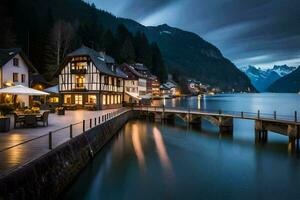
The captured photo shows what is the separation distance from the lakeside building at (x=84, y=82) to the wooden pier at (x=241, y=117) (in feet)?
31.3

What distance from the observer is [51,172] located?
10391mm

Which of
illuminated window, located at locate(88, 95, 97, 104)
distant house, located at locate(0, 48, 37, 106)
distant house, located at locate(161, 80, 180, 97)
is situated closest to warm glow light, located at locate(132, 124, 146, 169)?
illuminated window, located at locate(88, 95, 97, 104)

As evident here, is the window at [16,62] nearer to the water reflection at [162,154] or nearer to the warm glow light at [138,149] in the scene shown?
the warm glow light at [138,149]

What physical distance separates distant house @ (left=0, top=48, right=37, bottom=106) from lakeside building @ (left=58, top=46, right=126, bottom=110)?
7.23 m

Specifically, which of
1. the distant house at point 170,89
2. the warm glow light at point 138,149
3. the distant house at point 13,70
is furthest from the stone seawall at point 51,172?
the distant house at point 170,89

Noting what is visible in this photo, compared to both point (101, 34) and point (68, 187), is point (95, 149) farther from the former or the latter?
point (101, 34)

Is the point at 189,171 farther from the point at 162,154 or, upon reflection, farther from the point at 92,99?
the point at 92,99

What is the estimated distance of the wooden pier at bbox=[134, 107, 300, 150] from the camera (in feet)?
79.0

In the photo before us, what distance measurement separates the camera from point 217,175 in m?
15.9

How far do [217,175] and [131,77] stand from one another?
188ft

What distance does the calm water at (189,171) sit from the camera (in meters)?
13.0

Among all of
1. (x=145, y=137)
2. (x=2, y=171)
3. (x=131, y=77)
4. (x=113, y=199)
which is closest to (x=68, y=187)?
(x=113, y=199)

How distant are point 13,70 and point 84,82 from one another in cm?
1164

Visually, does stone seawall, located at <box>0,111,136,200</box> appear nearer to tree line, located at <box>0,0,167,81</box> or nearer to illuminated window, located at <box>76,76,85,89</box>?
illuminated window, located at <box>76,76,85,89</box>
